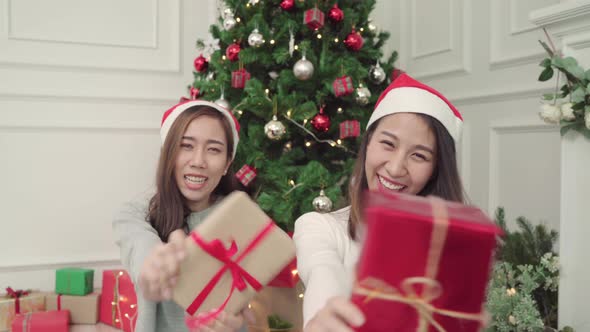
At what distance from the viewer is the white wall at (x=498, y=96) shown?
2.32 metres

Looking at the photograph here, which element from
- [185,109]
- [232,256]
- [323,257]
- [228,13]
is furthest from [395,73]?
[232,256]

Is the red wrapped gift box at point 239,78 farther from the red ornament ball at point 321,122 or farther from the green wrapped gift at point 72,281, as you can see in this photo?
the green wrapped gift at point 72,281

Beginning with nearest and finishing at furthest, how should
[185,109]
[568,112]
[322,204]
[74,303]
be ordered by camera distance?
[568,112] → [185,109] → [322,204] → [74,303]

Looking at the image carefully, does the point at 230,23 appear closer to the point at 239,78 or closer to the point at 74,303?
the point at 239,78

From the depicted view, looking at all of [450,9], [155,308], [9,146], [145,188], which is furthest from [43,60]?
[450,9]

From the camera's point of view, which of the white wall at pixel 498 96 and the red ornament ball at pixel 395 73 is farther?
the red ornament ball at pixel 395 73

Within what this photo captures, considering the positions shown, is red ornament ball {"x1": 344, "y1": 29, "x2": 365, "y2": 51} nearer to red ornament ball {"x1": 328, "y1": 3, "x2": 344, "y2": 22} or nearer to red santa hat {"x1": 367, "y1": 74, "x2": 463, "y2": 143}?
red ornament ball {"x1": 328, "y1": 3, "x2": 344, "y2": 22}

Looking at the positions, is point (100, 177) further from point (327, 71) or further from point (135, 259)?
point (135, 259)

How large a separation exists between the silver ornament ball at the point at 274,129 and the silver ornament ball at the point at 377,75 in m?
0.58

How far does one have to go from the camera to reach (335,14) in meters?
2.37

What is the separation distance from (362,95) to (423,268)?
1806 mm

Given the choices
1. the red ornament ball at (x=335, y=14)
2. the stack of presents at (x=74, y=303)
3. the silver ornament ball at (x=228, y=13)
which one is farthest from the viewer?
the stack of presents at (x=74, y=303)

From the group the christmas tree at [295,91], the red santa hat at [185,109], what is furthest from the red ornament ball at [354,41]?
the red santa hat at [185,109]

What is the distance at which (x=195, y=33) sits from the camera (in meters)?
3.32
